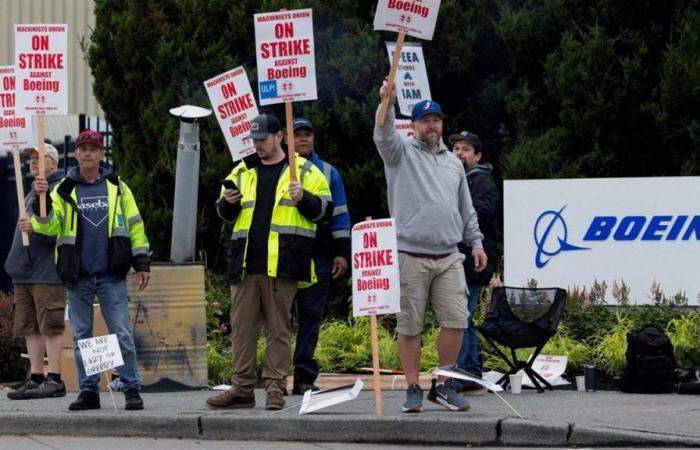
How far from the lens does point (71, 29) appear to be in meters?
21.4

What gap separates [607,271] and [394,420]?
4994 millimetres

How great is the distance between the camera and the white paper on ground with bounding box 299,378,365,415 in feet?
34.5

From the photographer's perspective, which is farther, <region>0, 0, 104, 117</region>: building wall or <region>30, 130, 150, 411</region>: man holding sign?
<region>0, 0, 104, 117</region>: building wall

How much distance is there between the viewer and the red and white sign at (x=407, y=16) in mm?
10930

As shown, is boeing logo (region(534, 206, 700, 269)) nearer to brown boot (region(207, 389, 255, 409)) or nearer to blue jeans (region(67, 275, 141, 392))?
brown boot (region(207, 389, 255, 409))

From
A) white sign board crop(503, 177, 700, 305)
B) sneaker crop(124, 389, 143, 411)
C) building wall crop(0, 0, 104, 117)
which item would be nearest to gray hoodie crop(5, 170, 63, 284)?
sneaker crop(124, 389, 143, 411)

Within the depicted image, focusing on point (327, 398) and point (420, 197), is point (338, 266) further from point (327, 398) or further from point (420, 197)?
point (327, 398)

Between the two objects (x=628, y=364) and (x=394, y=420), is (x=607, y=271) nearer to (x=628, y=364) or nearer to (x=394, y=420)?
(x=628, y=364)

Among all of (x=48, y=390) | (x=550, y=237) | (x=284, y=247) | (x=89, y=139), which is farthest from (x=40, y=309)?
(x=550, y=237)

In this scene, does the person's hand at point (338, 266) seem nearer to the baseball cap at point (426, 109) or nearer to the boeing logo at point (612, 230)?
the baseball cap at point (426, 109)

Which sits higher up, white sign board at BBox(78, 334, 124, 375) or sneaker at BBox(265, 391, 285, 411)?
white sign board at BBox(78, 334, 124, 375)

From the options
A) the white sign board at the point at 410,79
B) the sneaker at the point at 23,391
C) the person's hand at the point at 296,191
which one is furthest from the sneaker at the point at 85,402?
the white sign board at the point at 410,79

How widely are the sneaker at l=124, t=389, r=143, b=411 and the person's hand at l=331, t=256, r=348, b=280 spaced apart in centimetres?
166

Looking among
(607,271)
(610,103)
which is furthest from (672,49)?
(607,271)
